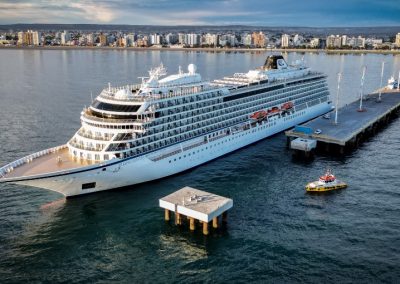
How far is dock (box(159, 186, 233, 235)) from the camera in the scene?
3244 centimetres

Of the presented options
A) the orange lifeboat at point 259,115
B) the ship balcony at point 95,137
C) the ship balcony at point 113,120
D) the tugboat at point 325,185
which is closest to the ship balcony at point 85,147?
the ship balcony at point 95,137

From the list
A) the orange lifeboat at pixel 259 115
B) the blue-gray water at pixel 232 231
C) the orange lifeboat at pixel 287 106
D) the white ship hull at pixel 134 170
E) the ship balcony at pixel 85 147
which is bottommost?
the blue-gray water at pixel 232 231

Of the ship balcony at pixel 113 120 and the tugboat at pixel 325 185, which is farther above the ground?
the ship balcony at pixel 113 120

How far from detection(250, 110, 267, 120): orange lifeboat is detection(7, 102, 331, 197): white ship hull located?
12.6 feet

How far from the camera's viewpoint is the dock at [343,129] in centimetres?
5459

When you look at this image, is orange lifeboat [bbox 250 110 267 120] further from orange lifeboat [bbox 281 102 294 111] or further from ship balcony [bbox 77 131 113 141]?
ship balcony [bbox 77 131 113 141]

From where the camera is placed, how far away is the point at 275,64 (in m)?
70.2

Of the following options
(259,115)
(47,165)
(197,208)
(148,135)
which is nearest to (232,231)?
(197,208)

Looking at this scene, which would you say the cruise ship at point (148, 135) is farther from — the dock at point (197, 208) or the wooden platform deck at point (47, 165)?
the dock at point (197, 208)

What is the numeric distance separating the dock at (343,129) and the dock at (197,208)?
22866 mm

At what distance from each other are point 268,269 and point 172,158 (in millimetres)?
18997

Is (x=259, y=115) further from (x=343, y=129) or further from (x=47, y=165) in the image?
(x=47, y=165)

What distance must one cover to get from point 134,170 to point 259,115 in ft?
82.6

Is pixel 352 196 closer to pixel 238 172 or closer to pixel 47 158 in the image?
pixel 238 172
